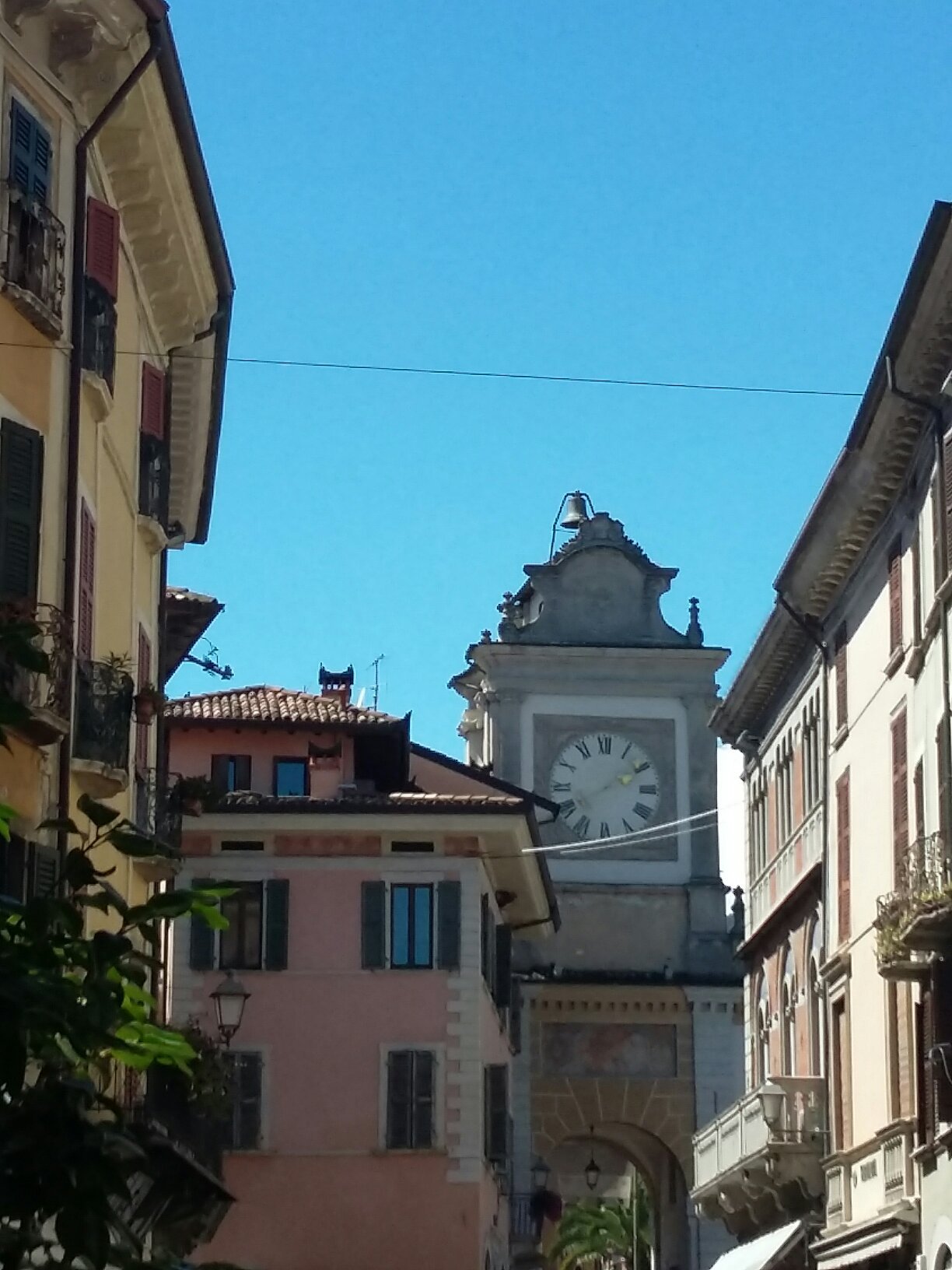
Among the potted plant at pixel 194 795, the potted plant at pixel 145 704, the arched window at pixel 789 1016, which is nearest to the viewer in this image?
the potted plant at pixel 145 704

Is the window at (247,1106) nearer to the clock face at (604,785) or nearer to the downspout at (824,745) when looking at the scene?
the downspout at (824,745)

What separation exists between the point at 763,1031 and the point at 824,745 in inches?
305

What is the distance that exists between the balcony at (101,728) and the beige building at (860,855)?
26.4 feet

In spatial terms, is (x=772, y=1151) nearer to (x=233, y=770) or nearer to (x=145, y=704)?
(x=233, y=770)

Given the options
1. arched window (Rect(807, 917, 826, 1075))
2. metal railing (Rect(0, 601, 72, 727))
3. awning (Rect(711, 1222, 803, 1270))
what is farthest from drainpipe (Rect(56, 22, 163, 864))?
awning (Rect(711, 1222, 803, 1270))

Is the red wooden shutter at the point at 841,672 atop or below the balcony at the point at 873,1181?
atop

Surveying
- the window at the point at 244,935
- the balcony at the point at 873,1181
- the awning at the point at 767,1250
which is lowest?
the awning at the point at 767,1250

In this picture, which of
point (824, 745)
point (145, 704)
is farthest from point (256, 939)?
point (145, 704)

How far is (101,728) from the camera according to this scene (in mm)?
17641

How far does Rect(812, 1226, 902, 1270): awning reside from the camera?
27.0m

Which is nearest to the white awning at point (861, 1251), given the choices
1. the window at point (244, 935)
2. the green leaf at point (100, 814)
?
the window at point (244, 935)

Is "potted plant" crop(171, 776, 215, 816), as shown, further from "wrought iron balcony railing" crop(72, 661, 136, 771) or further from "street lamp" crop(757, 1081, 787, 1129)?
"street lamp" crop(757, 1081, 787, 1129)

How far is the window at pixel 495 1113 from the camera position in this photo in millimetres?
37688

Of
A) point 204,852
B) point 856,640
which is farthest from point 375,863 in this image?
point 856,640
